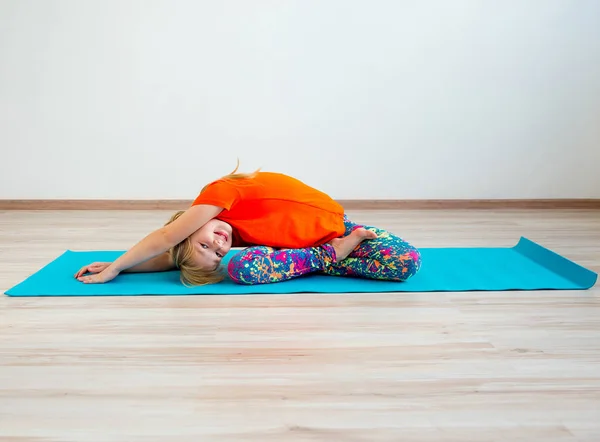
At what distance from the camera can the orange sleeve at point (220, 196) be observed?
2.20 metres

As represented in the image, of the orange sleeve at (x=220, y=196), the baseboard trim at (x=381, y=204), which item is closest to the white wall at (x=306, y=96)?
the baseboard trim at (x=381, y=204)

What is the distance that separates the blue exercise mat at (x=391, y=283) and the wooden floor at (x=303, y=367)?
7 cm

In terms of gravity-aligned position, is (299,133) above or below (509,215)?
above

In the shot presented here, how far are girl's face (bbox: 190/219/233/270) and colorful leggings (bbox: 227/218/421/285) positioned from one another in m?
0.07

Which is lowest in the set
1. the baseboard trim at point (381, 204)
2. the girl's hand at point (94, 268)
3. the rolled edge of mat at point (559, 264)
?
the baseboard trim at point (381, 204)

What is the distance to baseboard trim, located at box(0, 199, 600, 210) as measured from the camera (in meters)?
4.06

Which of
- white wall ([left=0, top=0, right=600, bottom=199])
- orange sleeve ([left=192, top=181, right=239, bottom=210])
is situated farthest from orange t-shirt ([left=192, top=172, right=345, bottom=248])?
white wall ([left=0, top=0, right=600, bottom=199])

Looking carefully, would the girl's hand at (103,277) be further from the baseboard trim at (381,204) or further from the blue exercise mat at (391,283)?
the baseboard trim at (381,204)

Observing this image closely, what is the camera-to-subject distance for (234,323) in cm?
188

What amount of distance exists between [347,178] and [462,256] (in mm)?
1537

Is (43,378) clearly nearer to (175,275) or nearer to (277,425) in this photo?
(277,425)

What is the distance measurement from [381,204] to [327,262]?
1807mm

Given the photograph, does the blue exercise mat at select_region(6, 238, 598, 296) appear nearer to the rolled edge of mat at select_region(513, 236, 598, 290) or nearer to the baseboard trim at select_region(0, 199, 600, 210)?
the rolled edge of mat at select_region(513, 236, 598, 290)

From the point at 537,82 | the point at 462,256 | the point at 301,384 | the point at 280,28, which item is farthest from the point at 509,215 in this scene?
the point at 301,384
